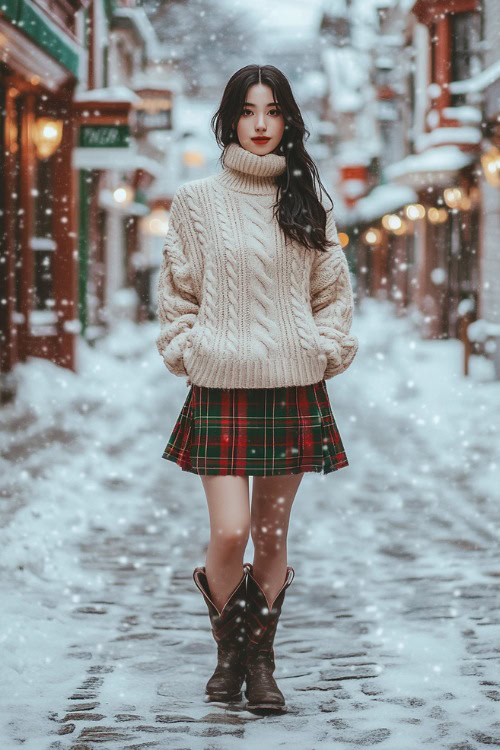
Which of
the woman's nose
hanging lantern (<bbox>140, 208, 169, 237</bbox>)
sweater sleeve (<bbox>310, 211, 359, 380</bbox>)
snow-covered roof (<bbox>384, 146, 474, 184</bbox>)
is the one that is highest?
hanging lantern (<bbox>140, 208, 169, 237</bbox>)

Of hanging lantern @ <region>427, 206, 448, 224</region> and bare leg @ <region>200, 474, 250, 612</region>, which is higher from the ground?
hanging lantern @ <region>427, 206, 448, 224</region>

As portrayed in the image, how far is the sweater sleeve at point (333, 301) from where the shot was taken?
356 centimetres

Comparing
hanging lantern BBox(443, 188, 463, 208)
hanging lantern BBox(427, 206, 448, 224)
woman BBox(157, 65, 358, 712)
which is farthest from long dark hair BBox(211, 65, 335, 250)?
hanging lantern BBox(427, 206, 448, 224)

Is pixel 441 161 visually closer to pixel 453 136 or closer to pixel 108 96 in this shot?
pixel 453 136

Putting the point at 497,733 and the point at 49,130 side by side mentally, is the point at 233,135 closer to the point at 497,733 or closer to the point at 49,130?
the point at 497,733

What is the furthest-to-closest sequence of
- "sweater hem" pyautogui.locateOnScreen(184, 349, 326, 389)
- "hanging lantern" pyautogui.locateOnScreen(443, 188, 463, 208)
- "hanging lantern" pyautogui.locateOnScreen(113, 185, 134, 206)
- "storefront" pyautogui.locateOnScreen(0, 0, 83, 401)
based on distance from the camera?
"hanging lantern" pyautogui.locateOnScreen(113, 185, 134, 206) < "hanging lantern" pyautogui.locateOnScreen(443, 188, 463, 208) < "storefront" pyautogui.locateOnScreen(0, 0, 83, 401) < "sweater hem" pyautogui.locateOnScreen(184, 349, 326, 389)

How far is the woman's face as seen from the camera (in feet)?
11.5

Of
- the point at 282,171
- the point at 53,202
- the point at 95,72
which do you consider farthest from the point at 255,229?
the point at 95,72

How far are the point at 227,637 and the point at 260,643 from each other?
0.38ft

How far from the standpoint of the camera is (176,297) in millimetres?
3527

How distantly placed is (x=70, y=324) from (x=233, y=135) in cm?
1231

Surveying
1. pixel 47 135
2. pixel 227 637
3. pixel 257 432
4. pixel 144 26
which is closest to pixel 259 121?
pixel 257 432

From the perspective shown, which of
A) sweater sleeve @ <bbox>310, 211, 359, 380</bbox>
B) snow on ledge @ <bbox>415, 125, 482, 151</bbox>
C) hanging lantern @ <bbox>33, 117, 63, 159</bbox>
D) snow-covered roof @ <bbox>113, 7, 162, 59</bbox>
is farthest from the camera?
snow-covered roof @ <bbox>113, 7, 162, 59</bbox>

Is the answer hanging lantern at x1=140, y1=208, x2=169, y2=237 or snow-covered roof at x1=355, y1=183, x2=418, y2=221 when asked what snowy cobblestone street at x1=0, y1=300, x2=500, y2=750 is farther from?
hanging lantern at x1=140, y1=208, x2=169, y2=237
